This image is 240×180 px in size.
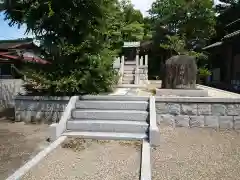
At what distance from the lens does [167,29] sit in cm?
2550

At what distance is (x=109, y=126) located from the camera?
6.04 m

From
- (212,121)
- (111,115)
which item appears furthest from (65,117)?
(212,121)

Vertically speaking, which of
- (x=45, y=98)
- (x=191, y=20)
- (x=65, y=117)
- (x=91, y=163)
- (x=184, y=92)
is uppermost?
(x=191, y=20)

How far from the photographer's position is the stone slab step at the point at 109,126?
588 centimetres

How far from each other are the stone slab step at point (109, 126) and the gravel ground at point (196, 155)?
0.61 metres

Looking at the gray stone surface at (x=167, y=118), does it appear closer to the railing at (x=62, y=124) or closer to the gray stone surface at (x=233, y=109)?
the gray stone surface at (x=233, y=109)

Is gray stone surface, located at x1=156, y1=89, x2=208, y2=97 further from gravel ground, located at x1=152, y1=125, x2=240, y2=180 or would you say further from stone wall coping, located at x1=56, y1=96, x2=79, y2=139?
stone wall coping, located at x1=56, y1=96, x2=79, y2=139

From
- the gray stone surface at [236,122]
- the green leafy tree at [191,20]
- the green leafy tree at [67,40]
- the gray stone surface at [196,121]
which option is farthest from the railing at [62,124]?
the green leafy tree at [191,20]

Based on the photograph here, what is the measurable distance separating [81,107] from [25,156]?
2329 mm

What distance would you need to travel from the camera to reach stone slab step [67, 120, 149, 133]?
588 centimetres

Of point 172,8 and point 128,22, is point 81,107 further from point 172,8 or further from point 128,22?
point 128,22

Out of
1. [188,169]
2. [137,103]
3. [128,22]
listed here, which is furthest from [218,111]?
[128,22]

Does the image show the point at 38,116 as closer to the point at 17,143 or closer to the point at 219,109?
the point at 17,143

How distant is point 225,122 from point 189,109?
991 millimetres
